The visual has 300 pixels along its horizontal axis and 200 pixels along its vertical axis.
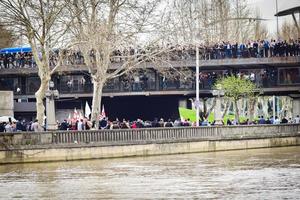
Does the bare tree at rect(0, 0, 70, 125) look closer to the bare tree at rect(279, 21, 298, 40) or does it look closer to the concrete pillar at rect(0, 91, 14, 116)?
the concrete pillar at rect(0, 91, 14, 116)

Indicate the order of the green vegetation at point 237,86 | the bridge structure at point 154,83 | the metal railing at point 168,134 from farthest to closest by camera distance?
1. the green vegetation at point 237,86
2. the bridge structure at point 154,83
3. the metal railing at point 168,134

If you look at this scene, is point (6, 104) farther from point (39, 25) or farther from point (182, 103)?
point (182, 103)

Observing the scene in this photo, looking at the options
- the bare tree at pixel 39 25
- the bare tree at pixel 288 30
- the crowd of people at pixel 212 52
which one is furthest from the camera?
the bare tree at pixel 288 30

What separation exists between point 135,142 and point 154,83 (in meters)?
22.0

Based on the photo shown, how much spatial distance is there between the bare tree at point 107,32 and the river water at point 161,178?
42.1 feet

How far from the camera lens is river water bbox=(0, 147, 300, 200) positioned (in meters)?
27.6

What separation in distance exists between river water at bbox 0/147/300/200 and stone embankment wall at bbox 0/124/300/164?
1.15m

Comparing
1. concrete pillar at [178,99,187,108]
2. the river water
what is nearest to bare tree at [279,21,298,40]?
concrete pillar at [178,99,187,108]

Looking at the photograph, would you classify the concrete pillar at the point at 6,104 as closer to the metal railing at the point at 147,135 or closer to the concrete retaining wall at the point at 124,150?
the metal railing at the point at 147,135

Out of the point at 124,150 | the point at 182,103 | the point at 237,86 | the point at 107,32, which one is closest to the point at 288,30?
the point at 182,103

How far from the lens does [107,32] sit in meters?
56.0

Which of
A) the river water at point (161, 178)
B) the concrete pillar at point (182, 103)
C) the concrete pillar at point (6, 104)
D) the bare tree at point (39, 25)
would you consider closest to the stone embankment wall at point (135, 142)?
the river water at point (161, 178)

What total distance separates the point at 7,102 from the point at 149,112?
18263 millimetres

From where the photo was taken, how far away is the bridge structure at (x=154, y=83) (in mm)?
65000
